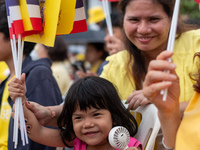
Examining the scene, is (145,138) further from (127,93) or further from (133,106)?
(127,93)

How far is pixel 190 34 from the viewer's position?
2.26m

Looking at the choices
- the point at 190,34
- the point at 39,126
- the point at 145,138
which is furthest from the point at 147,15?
the point at 39,126

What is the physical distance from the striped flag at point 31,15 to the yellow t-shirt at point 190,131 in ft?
2.68

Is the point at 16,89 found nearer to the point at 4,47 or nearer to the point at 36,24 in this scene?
the point at 36,24

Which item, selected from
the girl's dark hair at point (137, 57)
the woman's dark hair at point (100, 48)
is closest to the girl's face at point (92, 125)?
the girl's dark hair at point (137, 57)

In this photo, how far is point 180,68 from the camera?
2182 millimetres

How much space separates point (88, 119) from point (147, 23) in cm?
68

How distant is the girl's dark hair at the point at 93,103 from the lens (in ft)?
6.39

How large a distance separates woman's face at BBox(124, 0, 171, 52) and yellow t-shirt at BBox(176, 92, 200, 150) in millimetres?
736

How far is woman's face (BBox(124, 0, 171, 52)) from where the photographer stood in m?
2.05

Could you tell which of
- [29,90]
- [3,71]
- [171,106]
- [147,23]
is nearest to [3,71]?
[3,71]

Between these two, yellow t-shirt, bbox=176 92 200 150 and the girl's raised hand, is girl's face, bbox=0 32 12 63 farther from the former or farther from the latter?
yellow t-shirt, bbox=176 92 200 150

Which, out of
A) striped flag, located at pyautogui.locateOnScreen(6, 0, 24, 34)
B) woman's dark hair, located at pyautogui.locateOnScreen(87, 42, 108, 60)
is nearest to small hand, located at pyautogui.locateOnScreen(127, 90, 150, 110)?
striped flag, located at pyautogui.locateOnScreen(6, 0, 24, 34)

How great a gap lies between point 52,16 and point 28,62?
3.36 ft
